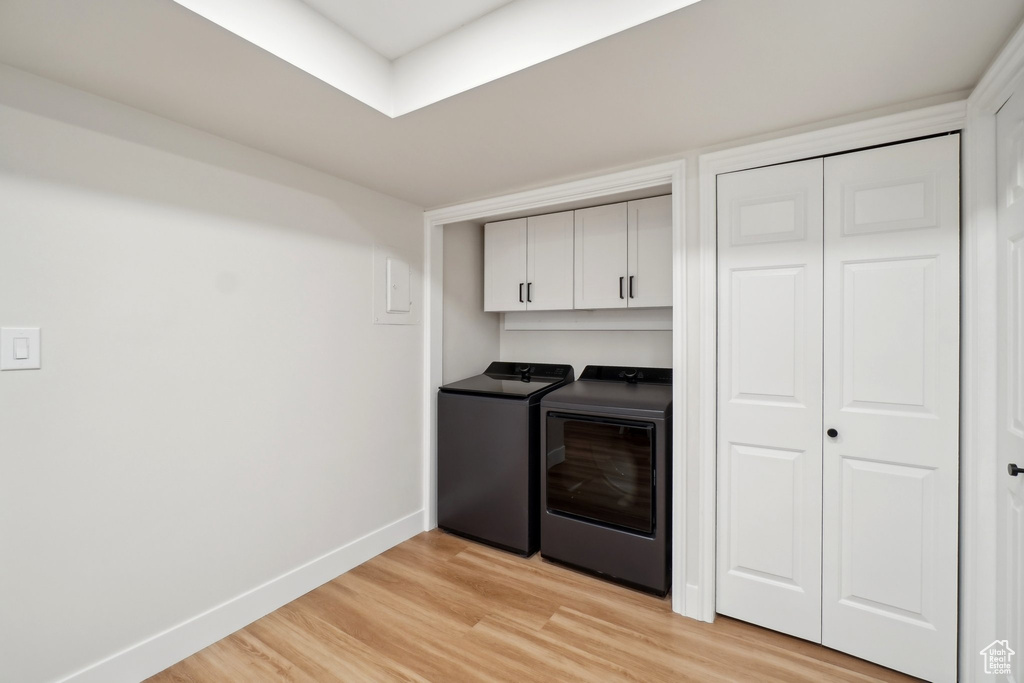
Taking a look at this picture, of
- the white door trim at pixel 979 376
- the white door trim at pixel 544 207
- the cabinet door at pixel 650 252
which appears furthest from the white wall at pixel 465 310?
the white door trim at pixel 979 376

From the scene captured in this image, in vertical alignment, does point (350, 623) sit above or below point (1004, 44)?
below

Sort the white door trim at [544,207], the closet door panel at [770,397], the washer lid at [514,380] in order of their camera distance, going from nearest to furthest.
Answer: the closet door panel at [770,397]
the white door trim at [544,207]
the washer lid at [514,380]

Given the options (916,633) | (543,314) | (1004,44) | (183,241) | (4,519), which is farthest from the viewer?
(543,314)

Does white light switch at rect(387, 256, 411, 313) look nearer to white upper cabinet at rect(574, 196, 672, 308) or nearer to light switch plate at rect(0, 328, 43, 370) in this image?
white upper cabinet at rect(574, 196, 672, 308)

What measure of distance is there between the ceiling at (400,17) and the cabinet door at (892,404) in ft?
4.95

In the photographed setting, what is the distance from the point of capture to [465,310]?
Result: 3318mm

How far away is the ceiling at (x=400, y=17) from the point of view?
1.50 m

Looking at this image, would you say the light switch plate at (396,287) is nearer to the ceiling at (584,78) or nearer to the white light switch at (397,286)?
the white light switch at (397,286)

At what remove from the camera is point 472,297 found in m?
3.40

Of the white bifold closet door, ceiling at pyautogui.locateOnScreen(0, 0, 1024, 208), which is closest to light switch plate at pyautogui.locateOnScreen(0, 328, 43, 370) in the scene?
ceiling at pyautogui.locateOnScreen(0, 0, 1024, 208)

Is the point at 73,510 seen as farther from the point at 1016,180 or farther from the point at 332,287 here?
the point at 1016,180

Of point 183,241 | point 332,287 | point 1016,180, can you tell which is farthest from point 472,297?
point 1016,180

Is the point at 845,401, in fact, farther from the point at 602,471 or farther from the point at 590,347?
the point at 590,347

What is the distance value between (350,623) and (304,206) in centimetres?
196
